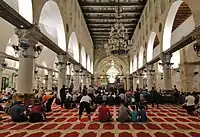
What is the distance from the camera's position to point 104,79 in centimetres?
3791

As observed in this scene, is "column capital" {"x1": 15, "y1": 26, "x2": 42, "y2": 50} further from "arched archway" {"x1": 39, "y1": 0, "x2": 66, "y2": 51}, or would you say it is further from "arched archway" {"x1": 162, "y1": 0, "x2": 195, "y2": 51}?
"arched archway" {"x1": 162, "y1": 0, "x2": 195, "y2": 51}

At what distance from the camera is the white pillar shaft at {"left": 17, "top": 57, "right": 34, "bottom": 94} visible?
7352 mm

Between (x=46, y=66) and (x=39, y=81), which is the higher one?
(x=46, y=66)

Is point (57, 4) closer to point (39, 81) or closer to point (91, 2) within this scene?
point (91, 2)

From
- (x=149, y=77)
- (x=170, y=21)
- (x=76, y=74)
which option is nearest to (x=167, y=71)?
(x=170, y=21)

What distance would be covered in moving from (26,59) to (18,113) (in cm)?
197

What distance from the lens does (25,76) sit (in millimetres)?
7395

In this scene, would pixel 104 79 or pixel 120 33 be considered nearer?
pixel 120 33

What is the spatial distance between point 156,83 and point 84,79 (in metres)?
Result: 8.20

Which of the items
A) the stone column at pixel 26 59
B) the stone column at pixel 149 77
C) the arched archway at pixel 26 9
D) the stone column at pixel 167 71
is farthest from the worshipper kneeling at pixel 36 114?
the stone column at pixel 149 77

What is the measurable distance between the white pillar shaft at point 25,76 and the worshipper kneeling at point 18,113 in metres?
0.63

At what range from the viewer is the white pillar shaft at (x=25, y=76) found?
7.35 m

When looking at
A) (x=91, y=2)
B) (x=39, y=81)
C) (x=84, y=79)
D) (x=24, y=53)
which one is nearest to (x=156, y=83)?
(x=84, y=79)

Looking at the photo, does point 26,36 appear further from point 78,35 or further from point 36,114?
point 78,35
